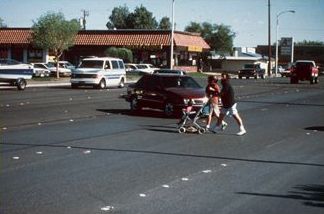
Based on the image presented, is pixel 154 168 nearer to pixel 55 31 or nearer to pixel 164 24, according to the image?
pixel 55 31

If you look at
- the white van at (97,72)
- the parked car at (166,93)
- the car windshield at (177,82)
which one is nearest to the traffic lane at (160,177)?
the parked car at (166,93)

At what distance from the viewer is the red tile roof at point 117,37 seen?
59.7 metres

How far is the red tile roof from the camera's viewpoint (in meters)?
59.7

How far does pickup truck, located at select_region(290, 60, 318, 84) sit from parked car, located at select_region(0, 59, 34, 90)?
2902 cm

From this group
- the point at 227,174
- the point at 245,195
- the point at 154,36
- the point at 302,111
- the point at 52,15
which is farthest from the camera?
the point at 154,36

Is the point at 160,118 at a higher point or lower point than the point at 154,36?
lower

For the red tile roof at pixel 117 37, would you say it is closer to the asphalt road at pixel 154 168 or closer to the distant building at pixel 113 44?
the distant building at pixel 113 44

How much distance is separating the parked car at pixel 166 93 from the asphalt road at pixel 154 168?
60.1 inches

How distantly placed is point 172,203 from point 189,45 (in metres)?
57.0

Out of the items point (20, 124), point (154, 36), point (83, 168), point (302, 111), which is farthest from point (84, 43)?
point (83, 168)

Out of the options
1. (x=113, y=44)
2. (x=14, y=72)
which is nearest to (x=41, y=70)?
(x=113, y=44)

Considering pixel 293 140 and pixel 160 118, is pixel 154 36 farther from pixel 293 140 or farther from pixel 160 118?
pixel 293 140

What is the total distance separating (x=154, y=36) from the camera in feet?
197

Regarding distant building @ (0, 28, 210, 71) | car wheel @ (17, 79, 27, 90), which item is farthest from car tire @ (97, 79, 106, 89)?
distant building @ (0, 28, 210, 71)
